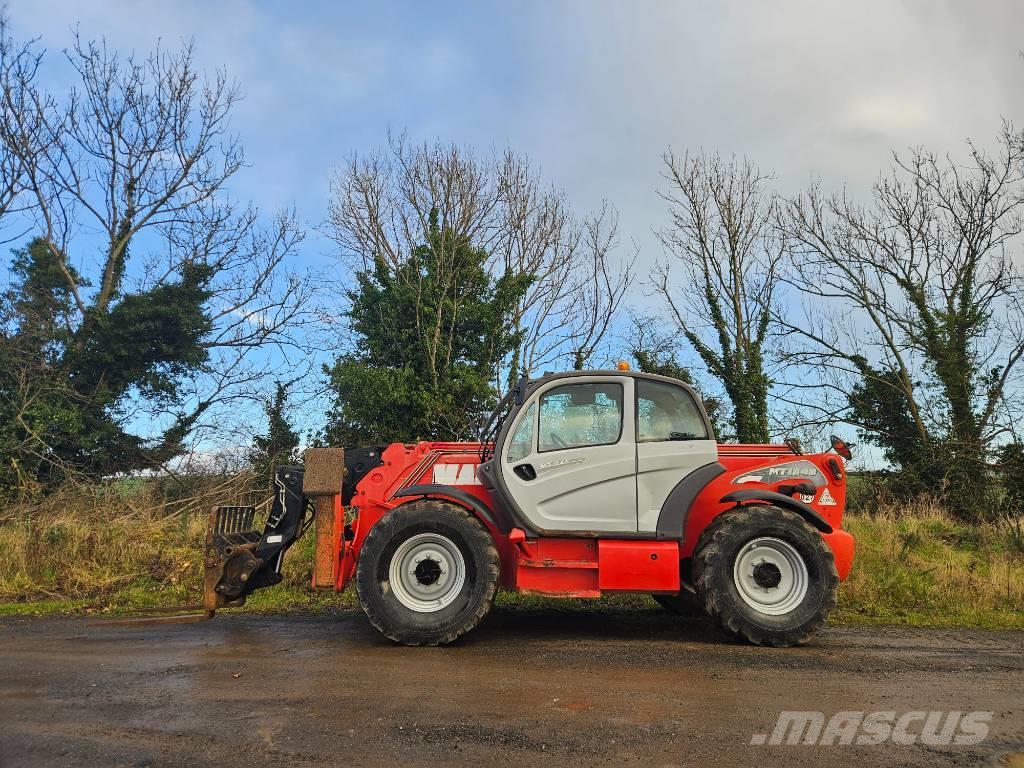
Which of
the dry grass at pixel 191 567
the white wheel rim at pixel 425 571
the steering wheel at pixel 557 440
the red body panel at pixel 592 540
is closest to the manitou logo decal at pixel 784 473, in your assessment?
the red body panel at pixel 592 540

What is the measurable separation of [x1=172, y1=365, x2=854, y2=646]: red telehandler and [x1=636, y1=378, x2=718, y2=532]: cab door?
0.04 feet

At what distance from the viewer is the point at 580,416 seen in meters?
6.91

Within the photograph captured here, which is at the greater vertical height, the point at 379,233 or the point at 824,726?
the point at 379,233

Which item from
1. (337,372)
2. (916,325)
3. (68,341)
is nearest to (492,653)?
(337,372)

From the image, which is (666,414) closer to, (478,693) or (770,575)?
(770,575)

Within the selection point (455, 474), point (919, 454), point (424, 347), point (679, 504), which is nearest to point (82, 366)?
point (424, 347)

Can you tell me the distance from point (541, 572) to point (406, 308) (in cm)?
1431

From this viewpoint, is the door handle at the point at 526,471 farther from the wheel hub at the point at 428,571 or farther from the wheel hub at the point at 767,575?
the wheel hub at the point at 767,575

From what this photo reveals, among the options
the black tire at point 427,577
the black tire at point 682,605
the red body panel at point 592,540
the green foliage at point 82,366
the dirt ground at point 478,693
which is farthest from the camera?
the green foliage at point 82,366

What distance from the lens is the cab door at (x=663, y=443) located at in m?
6.67

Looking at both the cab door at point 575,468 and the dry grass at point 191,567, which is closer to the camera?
the cab door at point 575,468

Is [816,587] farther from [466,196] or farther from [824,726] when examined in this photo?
[466,196]

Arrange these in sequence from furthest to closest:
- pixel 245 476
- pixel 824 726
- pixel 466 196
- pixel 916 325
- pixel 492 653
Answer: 1. pixel 916 325
2. pixel 466 196
3. pixel 245 476
4. pixel 492 653
5. pixel 824 726

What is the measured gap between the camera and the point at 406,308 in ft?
66.2
